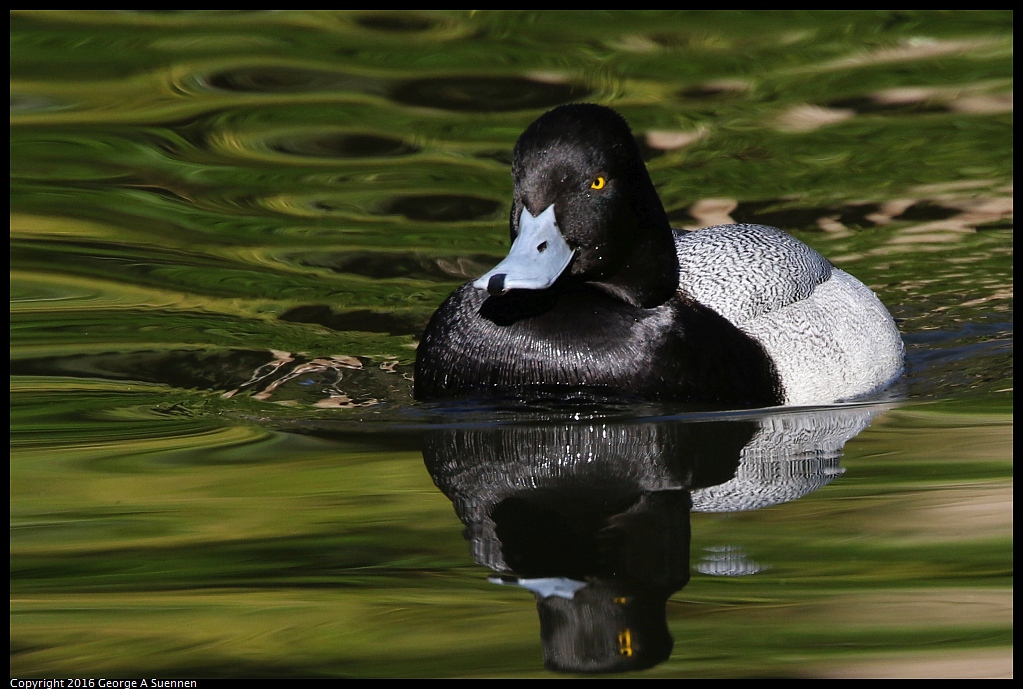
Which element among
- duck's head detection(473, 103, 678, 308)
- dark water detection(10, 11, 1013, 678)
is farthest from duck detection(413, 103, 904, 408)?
dark water detection(10, 11, 1013, 678)

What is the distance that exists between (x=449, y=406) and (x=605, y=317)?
0.86 meters

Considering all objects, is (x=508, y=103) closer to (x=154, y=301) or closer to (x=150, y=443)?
(x=154, y=301)

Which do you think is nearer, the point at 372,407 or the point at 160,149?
the point at 372,407

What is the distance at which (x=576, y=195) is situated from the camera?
6703 mm

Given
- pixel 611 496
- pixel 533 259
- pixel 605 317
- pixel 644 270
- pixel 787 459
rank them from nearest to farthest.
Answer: pixel 611 496 < pixel 787 459 < pixel 533 259 < pixel 605 317 < pixel 644 270

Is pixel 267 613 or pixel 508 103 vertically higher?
pixel 508 103

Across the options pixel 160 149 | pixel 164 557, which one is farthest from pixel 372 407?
pixel 160 149

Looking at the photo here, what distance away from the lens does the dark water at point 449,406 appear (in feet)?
15.2

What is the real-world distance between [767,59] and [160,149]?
5932mm

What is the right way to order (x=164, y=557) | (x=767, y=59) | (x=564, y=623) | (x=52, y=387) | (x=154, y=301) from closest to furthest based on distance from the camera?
1. (x=564, y=623)
2. (x=164, y=557)
3. (x=52, y=387)
4. (x=154, y=301)
5. (x=767, y=59)

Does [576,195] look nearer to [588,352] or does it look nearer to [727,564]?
[588,352]

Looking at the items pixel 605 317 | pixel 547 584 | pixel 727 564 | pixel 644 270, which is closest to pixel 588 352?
pixel 605 317

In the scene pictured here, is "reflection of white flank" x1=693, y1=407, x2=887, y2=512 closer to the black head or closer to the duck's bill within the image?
the black head

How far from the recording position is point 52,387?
7.79 m
